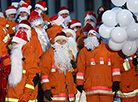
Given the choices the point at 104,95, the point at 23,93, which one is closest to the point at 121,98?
the point at 104,95

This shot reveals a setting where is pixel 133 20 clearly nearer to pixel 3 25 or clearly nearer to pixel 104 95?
pixel 104 95

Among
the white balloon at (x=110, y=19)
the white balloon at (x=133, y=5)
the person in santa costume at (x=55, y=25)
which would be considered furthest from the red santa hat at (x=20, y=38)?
the person in santa costume at (x=55, y=25)

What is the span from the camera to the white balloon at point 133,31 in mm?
7207

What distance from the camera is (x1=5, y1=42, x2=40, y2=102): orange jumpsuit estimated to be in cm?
633

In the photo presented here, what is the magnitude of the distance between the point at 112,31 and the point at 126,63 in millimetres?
1099

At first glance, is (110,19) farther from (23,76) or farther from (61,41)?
(23,76)

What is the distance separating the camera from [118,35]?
7.23 metres

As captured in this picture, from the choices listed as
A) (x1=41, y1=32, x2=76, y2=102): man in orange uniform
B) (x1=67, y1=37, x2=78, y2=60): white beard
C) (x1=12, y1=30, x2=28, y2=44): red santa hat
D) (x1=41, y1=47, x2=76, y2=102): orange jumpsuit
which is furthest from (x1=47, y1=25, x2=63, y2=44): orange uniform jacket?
(x1=12, y1=30, x2=28, y2=44): red santa hat

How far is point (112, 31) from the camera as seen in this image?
741 centimetres

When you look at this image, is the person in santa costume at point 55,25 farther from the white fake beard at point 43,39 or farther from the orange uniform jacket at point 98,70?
the orange uniform jacket at point 98,70

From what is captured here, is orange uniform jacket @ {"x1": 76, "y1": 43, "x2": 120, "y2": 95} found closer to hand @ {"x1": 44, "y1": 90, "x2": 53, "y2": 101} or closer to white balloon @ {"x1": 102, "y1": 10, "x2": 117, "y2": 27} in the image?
white balloon @ {"x1": 102, "y1": 10, "x2": 117, "y2": 27}

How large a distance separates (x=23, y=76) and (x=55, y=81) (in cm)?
103

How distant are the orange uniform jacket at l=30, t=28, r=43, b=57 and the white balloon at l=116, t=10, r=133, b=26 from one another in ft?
7.86

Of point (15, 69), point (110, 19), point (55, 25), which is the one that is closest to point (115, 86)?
point (110, 19)
